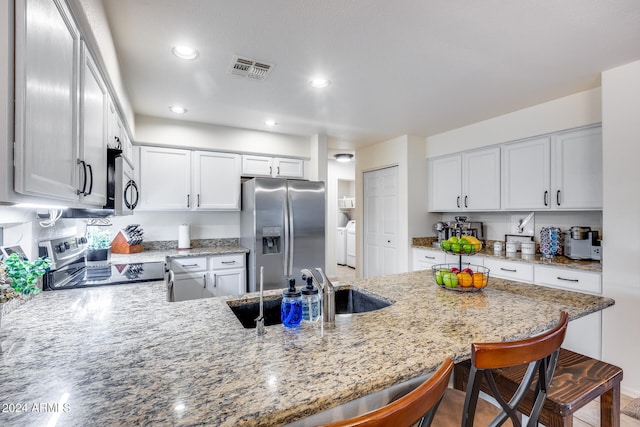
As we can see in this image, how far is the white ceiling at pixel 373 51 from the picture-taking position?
1646mm

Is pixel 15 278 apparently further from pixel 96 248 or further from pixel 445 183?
pixel 445 183

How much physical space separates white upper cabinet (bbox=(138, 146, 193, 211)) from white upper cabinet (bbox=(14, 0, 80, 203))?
2384mm

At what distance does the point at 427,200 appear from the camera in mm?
4234

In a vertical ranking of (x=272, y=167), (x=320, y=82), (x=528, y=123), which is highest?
(x=320, y=82)

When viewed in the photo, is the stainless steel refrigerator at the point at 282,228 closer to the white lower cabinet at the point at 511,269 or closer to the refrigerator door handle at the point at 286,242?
the refrigerator door handle at the point at 286,242

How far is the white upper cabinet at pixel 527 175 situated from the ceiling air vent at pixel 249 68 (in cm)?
270

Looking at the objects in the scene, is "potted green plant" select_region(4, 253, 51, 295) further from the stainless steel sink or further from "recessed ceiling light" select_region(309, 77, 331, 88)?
"recessed ceiling light" select_region(309, 77, 331, 88)

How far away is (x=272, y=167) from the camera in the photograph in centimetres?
401

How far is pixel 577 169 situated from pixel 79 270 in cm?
426

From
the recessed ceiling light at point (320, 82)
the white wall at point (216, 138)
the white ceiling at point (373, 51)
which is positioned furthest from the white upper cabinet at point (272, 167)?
the recessed ceiling light at point (320, 82)

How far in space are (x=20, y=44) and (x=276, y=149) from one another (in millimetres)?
3333

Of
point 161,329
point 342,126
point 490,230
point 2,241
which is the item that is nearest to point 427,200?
point 490,230

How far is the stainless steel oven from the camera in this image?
179cm

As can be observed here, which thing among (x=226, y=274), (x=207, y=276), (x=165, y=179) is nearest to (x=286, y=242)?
(x=226, y=274)
